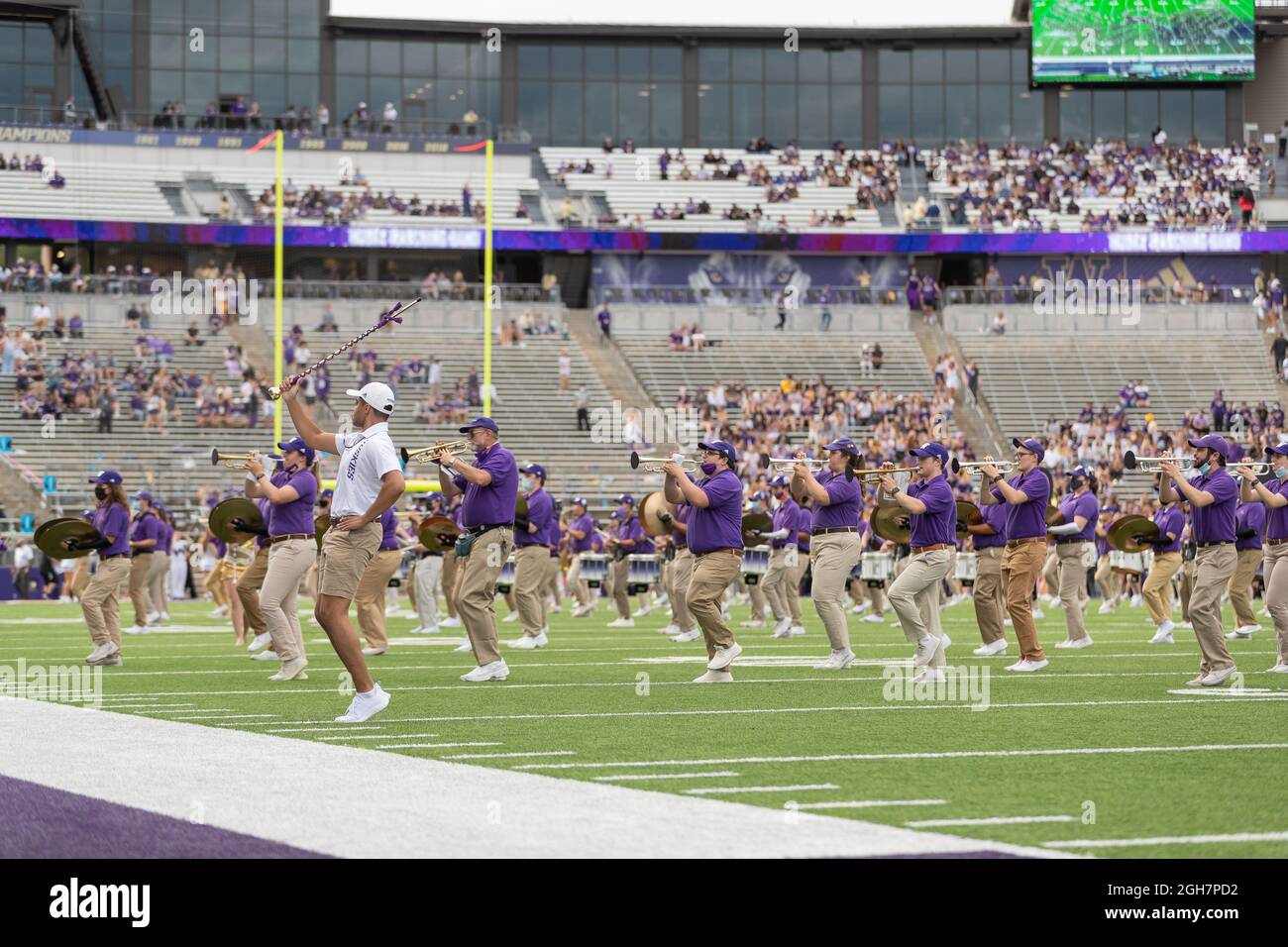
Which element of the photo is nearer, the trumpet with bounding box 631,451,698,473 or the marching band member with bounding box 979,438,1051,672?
the trumpet with bounding box 631,451,698,473

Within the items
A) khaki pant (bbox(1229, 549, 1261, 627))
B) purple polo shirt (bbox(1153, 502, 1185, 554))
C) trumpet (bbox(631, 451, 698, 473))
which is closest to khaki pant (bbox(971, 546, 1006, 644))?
khaki pant (bbox(1229, 549, 1261, 627))

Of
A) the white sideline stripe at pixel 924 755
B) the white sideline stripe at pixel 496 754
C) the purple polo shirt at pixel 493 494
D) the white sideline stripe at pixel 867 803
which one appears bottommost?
the white sideline stripe at pixel 924 755

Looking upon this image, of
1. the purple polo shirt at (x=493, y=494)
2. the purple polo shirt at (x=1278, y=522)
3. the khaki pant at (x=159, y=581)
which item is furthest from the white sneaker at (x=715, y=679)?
the khaki pant at (x=159, y=581)

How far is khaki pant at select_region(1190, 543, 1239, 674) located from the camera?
13.9m

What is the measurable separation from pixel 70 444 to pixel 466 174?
19420mm

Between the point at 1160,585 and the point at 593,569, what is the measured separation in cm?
910

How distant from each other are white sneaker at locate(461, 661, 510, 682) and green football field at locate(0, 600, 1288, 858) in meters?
0.22

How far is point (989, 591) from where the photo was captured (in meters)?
17.1

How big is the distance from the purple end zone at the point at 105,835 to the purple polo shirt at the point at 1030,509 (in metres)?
9.94

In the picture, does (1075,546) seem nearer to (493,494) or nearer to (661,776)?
(493,494)

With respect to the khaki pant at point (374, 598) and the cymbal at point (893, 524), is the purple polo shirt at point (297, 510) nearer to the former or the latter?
the khaki pant at point (374, 598)

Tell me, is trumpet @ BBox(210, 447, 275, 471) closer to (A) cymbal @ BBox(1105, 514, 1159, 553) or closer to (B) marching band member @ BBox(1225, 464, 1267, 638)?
(B) marching band member @ BBox(1225, 464, 1267, 638)

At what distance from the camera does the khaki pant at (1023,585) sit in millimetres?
15938
